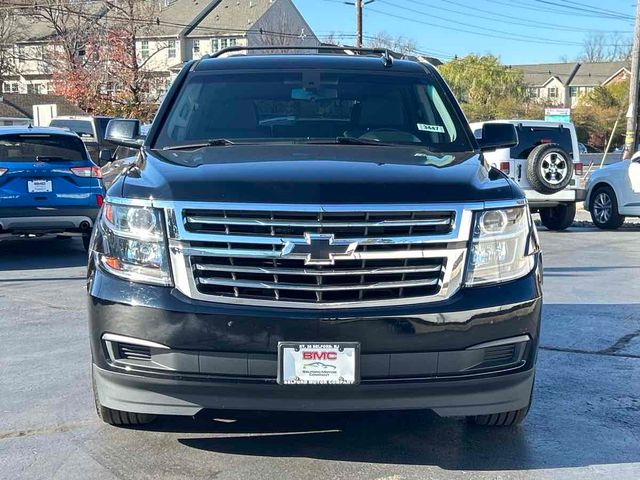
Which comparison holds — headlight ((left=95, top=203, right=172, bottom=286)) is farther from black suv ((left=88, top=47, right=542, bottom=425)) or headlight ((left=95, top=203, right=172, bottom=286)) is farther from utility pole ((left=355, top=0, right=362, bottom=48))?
utility pole ((left=355, top=0, right=362, bottom=48))

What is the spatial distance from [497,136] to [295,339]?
8.21 ft

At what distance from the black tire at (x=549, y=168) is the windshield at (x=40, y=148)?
7.40 m

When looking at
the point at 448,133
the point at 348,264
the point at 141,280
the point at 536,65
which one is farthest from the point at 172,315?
the point at 536,65

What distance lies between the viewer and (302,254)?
341 centimetres

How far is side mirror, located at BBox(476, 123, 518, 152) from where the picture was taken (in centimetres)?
A: 519

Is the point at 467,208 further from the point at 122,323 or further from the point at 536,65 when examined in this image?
the point at 536,65

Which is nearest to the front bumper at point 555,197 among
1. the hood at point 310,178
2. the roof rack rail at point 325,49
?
the roof rack rail at point 325,49

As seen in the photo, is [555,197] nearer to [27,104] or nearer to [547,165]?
[547,165]

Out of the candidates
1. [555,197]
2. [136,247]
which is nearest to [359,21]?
[555,197]

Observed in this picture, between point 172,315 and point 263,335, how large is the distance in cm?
39

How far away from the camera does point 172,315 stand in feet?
11.1

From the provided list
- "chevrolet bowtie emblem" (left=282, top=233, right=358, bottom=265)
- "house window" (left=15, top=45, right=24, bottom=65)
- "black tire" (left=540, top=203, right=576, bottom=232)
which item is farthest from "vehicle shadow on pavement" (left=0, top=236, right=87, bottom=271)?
"house window" (left=15, top=45, right=24, bottom=65)

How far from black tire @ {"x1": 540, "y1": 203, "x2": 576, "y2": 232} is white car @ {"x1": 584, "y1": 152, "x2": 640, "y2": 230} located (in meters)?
0.55

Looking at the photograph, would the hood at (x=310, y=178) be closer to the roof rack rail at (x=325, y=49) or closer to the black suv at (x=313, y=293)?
the black suv at (x=313, y=293)
